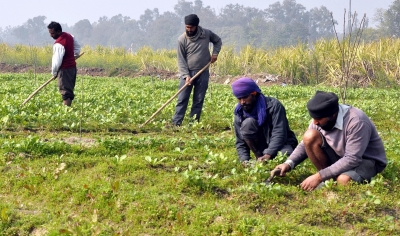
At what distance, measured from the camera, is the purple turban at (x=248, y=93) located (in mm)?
5758

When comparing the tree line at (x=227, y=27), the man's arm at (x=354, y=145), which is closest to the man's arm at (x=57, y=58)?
the man's arm at (x=354, y=145)

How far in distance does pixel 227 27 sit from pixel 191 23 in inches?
3371

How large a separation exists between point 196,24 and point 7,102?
396 cm

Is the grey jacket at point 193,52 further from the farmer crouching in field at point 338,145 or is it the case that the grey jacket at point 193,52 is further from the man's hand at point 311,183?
the man's hand at point 311,183

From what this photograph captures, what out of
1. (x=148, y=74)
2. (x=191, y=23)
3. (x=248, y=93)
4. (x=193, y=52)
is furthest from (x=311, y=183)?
(x=148, y=74)

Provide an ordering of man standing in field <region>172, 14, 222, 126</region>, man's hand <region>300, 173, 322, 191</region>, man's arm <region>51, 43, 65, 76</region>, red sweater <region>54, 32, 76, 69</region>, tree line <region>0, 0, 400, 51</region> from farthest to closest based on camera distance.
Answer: tree line <region>0, 0, 400, 51</region>, red sweater <region>54, 32, 76, 69</region>, man's arm <region>51, 43, 65, 76</region>, man standing in field <region>172, 14, 222, 126</region>, man's hand <region>300, 173, 322, 191</region>

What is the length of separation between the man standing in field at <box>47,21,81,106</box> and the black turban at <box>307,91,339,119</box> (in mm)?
6092

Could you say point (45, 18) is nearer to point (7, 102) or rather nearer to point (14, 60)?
point (14, 60)

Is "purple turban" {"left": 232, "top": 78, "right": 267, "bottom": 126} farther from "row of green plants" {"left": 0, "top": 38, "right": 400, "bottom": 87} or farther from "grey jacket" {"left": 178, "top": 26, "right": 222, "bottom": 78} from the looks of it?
"row of green plants" {"left": 0, "top": 38, "right": 400, "bottom": 87}

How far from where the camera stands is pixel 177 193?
5.07 metres

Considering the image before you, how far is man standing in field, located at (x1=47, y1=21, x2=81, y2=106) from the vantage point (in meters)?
9.73

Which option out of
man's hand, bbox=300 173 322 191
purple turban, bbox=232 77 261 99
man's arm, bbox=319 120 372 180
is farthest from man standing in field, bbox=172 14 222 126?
man's arm, bbox=319 120 372 180

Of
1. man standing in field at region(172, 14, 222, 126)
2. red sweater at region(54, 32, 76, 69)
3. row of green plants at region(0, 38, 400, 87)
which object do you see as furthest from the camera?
row of green plants at region(0, 38, 400, 87)

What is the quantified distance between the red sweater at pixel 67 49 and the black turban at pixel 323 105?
20.3ft
